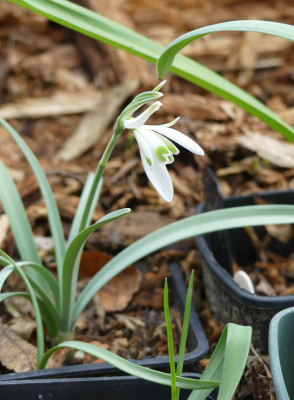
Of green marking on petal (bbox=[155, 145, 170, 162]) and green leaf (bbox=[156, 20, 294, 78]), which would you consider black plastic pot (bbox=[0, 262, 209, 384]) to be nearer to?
green marking on petal (bbox=[155, 145, 170, 162])

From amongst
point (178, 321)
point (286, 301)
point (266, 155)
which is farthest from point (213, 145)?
point (286, 301)

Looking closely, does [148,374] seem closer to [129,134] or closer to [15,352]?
[15,352]

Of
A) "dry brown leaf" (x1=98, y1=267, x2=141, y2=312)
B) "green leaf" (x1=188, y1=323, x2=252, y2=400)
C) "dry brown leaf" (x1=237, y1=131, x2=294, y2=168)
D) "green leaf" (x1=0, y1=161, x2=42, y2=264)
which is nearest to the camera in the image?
"green leaf" (x1=188, y1=323, x2=252, y2=400)

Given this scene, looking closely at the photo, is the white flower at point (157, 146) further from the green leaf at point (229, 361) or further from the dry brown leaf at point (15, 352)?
the dry brown leaf at point (15, 352)

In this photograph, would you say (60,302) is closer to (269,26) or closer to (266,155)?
(269,26)

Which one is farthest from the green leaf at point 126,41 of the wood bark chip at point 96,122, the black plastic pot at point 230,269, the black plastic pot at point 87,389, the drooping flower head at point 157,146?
the wood bark chip at point 96,122

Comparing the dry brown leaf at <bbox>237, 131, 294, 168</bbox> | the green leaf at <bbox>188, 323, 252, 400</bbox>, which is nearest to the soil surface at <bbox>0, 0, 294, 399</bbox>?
the dry brown leaf at <bbox>237, 131, 294, 168</bbox>
